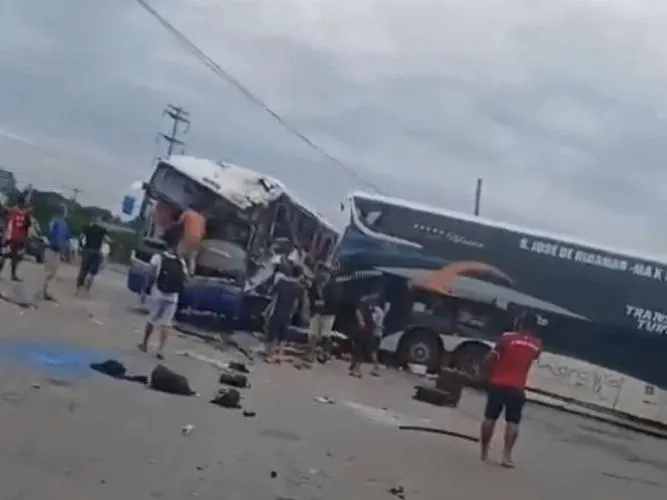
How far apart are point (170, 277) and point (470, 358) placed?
12.2m

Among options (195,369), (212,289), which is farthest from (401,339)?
(195,369)

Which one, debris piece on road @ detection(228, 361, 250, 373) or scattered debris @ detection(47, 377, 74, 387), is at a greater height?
debris piece on road @ detection(228, 361, 250, 373)

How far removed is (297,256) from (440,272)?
11.1 feet

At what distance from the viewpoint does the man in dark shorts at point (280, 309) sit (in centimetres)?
1911

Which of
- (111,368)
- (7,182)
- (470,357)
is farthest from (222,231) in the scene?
(7,182)

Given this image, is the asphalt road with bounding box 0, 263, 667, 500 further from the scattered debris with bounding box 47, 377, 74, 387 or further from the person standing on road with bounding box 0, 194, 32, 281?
the person standing on road with bounding box 0, 194, 32, 281

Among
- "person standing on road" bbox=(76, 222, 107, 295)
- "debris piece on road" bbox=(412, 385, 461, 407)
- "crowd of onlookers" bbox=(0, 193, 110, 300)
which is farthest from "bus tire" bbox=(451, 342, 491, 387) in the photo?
"crowd of onlookers" bbox=(0, 193, 110, 300)

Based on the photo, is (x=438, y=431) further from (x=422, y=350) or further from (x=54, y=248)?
(x=422, y=350)

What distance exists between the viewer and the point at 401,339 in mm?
26312

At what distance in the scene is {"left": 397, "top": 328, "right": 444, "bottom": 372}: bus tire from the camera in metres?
26.0

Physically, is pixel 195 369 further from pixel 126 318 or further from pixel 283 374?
pixel 126 318

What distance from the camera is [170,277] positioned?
597 inches

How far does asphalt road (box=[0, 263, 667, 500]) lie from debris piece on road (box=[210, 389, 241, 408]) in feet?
0.55

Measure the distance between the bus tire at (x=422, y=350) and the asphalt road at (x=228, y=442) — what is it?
758 centimetres
